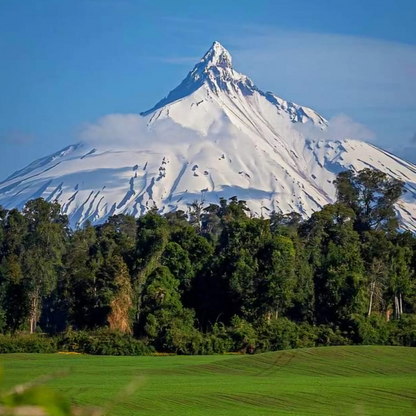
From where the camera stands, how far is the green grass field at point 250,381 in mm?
23656

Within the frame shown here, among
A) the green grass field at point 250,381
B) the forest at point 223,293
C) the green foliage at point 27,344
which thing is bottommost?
the green grass field at point 250,381

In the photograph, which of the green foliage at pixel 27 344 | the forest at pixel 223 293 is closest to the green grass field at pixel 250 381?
the green foliage at pixel 27 344

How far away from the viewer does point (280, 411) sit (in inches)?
914

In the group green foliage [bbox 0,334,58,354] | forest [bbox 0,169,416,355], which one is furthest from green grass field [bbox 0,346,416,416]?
forest [bbox 0,169,416,355]

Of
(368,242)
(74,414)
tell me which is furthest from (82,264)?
(74,414)

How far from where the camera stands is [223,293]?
160ft

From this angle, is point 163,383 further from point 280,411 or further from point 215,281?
point 215,281

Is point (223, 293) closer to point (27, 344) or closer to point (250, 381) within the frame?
point (27, 344)

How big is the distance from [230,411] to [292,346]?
2177cm

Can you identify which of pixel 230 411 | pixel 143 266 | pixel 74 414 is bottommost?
pixel 230 411

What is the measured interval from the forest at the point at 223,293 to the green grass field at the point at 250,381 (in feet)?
9.84

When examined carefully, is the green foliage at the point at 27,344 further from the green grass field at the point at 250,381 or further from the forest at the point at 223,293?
the green grass field at the point at 250,381

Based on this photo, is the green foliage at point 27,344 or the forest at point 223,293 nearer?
the green foliage at point 27,344

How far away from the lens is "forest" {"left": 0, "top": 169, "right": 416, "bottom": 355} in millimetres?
44969
